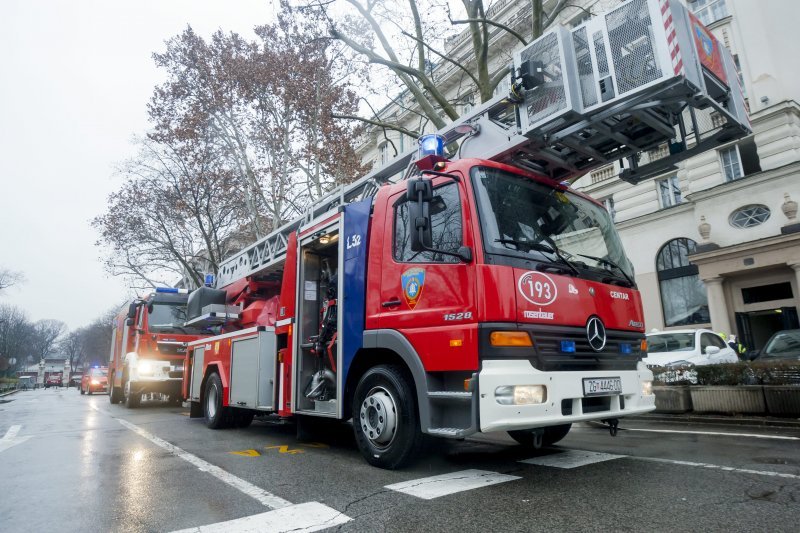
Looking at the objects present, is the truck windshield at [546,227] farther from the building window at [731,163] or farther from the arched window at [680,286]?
the building window at [731,163]

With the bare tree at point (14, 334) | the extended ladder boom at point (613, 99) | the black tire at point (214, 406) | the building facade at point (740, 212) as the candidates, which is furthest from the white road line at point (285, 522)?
the bare tree at point (14, 334)

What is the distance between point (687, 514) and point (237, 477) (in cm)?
354

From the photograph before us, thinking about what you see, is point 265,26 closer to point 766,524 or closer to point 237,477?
point 237,477

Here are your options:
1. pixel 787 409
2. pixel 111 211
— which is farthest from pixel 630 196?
pixel 111 211

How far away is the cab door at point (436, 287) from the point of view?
13.3 feet

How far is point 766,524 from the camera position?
2863 mm

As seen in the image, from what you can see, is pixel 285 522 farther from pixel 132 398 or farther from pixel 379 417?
pixel 132 398

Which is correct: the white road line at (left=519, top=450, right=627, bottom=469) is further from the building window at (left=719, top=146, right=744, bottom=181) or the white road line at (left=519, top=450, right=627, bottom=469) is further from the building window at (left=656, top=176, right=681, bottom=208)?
the building window at (left=656, top=176, right=681, bottom=208)

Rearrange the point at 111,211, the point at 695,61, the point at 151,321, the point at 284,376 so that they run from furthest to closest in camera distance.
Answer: the point at 111,211, the point at 151,321, the point at 284,376, the point at 695,61

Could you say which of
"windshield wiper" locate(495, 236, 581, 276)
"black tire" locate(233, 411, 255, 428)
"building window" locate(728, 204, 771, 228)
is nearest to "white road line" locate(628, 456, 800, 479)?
"windshield wiper" locate(495, 236, 581, 276)

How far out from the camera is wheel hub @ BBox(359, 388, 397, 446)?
14.8 ft

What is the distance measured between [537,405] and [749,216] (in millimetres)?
16972

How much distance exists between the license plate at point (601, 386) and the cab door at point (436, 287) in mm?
1066

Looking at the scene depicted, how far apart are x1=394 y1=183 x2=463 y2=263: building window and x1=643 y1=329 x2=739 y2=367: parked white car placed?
867 centimetres
